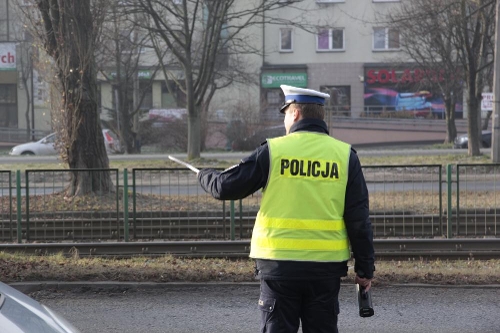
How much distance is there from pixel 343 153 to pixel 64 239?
→ 7.97 meters

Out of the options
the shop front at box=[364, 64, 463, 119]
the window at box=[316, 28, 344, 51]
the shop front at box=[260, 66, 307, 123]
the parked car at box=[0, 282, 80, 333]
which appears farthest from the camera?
the window at box=[316, 28, 344, 51]

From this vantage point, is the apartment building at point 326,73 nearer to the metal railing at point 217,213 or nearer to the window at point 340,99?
the window at point 340,99

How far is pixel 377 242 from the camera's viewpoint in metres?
10.8

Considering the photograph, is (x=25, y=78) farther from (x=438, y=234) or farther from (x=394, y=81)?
(x=438, y=234)

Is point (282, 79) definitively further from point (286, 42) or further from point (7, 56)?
point (7, 56)

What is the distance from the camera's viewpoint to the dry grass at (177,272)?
27.6ft

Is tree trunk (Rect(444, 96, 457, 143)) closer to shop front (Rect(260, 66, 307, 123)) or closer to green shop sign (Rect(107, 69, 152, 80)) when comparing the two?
shop front (Rect(260, 66, 307, 123))

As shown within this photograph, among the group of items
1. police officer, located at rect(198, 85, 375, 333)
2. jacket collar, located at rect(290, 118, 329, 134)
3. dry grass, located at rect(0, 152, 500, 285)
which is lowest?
dry grass, located at rect(0, 152, 500, 285)

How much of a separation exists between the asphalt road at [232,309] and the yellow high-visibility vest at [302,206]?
2.99 metres

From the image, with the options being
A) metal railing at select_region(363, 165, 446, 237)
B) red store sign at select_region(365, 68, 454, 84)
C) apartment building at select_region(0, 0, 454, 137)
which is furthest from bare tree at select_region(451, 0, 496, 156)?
apartment building at select_region(0, 0, 454, 137)

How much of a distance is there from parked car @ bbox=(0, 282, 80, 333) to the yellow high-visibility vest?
1.12 m

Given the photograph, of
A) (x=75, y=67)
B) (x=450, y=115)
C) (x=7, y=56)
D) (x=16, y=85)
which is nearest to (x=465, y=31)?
(x=450, y=115)

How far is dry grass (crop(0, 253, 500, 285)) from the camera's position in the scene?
8.42 m

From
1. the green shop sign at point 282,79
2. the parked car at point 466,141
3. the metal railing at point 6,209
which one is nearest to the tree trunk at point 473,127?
the parked car at point 466,141
